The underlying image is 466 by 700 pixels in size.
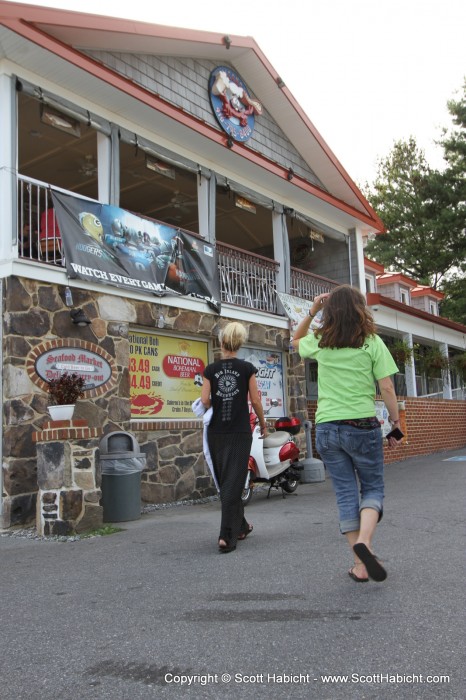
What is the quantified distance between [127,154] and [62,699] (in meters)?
9.98

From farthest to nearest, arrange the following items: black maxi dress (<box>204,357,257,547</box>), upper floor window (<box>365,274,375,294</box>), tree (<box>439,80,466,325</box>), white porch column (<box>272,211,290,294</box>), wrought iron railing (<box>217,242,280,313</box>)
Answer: tree (<box>439,80,466,325</box>) → upper floor window (<box>365,274,375,294</box>) → white porch column (<box>272,211,290,294</box>) → wrought iron railing (<box>217,242,280,313</box>) → black maxi dress (<box>204,357,257,547</box>)

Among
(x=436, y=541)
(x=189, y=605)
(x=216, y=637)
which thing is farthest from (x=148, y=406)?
(x=216, y=637)

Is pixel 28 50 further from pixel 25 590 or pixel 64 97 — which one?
pixel 25 590

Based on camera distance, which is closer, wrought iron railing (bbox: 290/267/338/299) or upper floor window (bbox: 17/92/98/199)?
upper floor window (bbox: 17/92/98/199)

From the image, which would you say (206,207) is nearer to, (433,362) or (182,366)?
(182,366)

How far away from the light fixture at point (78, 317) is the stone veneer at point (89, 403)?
0.07 meters

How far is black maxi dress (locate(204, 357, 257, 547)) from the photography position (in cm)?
533

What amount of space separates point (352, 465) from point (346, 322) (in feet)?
2.89

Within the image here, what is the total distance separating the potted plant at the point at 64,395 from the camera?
7020 mm

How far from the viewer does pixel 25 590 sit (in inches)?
170

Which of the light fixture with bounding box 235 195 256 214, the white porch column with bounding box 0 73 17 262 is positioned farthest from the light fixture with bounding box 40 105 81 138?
the light fixture with bounding box 235 195 256 214

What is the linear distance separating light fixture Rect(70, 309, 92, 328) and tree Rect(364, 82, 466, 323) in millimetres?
26781

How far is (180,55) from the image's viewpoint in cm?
1100

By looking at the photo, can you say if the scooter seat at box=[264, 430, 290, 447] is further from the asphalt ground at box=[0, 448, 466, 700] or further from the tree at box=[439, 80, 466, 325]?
the tree at box=[439, 80, 466, 325]
